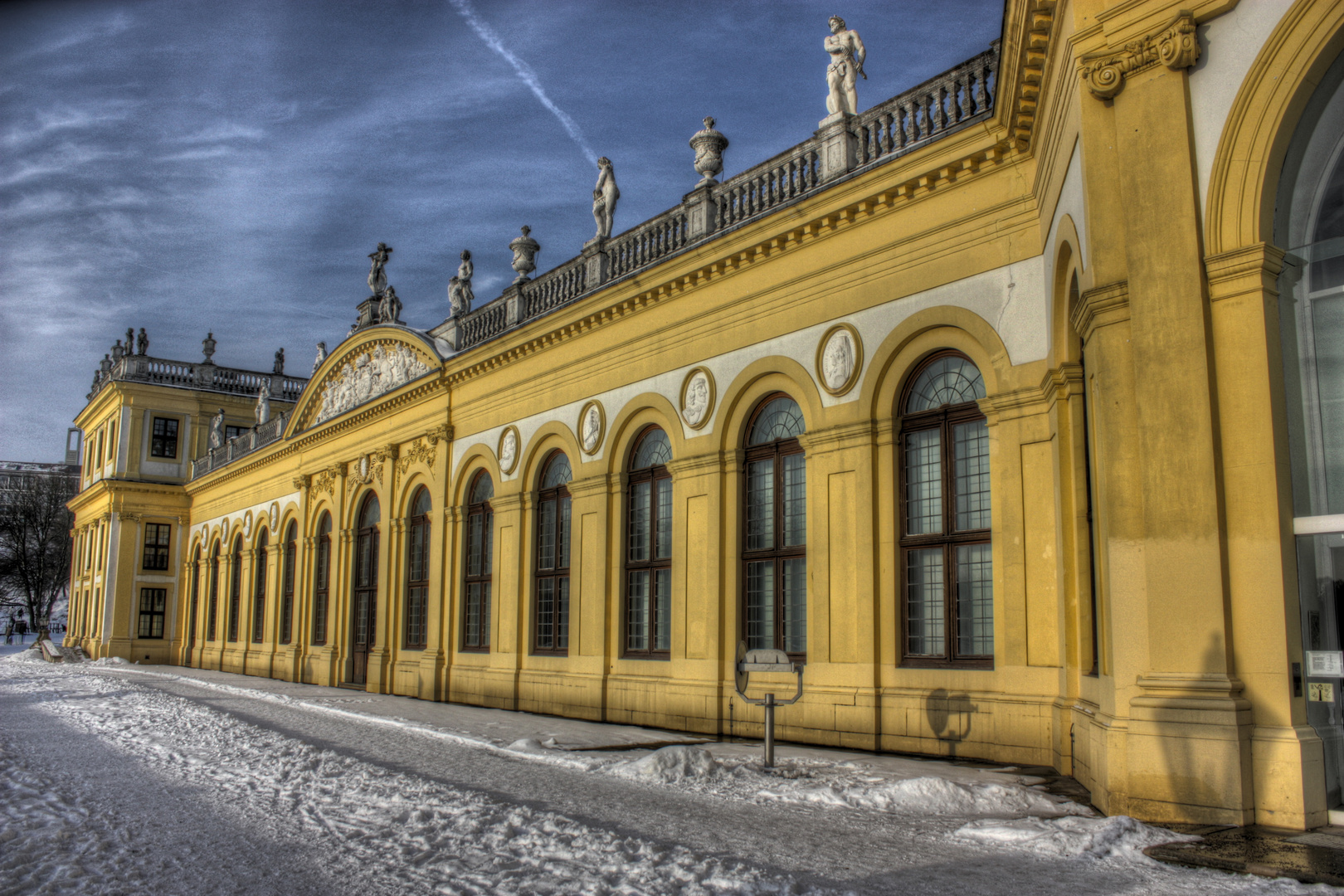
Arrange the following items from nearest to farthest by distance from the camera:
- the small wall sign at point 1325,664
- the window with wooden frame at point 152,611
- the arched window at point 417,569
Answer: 1. the small wall sign at point 1325,664
2. the arched window at point 417,569
3. the window with wooden frame at point 152,611

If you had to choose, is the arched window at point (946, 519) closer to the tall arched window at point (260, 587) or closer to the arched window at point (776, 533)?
the arched window at point (776, 533)

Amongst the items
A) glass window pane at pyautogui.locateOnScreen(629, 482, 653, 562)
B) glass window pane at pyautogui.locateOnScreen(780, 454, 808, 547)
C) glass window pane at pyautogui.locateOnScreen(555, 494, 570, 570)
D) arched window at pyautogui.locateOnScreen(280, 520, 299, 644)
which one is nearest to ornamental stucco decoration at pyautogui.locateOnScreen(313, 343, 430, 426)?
arched window at pyautogui.locateOnScreen(280, 520, 299, 644)

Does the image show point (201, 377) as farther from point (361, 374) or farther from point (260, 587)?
point (361, 374)

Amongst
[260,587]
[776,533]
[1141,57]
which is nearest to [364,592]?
[260,587]

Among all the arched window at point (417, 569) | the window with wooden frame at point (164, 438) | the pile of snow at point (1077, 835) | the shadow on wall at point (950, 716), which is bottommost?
the pile of snow at point (1077, 835)

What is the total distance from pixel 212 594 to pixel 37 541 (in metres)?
38.2

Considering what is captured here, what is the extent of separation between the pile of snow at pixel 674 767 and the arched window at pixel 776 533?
3878 millimetres

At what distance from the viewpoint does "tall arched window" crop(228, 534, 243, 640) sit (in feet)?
123

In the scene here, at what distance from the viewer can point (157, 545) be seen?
44938 millimetres

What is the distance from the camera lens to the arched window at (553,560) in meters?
19.3

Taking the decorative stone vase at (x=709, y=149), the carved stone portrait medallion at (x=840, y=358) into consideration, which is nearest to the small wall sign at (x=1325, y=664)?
the carved stone portrait medallion at (x=840, y=358)

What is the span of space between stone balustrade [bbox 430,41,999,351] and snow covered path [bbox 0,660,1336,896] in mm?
8072

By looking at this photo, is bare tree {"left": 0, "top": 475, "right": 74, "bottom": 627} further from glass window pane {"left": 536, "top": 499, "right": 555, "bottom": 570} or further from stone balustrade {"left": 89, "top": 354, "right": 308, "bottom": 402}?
glass window pane {"left": 536, "top": 499, "right": 555, "bottom": 570}

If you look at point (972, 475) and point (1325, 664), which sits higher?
point (972, 475)
